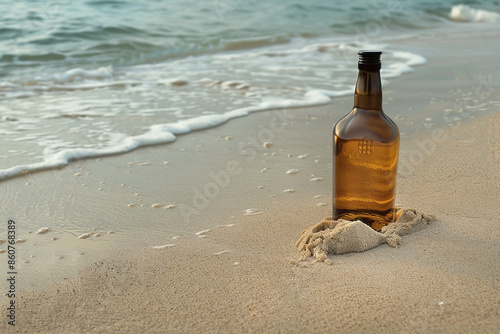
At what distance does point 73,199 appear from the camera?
221 centimetres

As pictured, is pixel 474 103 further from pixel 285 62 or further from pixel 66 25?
pixel 66 25

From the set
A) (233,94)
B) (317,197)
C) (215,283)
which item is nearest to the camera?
(215,283)

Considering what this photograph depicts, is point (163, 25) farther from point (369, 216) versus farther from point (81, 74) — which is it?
point (369, 216)

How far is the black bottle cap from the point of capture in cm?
146

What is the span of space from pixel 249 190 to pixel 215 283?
81 cm

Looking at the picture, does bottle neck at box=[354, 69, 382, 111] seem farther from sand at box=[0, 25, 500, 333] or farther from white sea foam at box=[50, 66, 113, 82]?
white sea foam at box=[50, 66, 113, 82]

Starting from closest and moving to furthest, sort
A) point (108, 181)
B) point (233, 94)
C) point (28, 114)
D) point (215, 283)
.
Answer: point (215, 283) < point (108, 181) < point (28, 114) < point (233, 94)

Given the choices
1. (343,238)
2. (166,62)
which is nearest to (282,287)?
(343,238)

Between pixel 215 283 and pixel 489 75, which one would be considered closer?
pixel 215 283

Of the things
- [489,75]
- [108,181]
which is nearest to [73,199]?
[108,181]

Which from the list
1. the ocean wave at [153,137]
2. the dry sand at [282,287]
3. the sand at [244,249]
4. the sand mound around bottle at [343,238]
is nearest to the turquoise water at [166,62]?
the ocean wave at [153,137]

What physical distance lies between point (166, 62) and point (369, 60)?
17.5ft

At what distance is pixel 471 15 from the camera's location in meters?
11.0

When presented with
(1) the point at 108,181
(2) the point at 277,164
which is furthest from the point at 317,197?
(1) the point at 108,181
